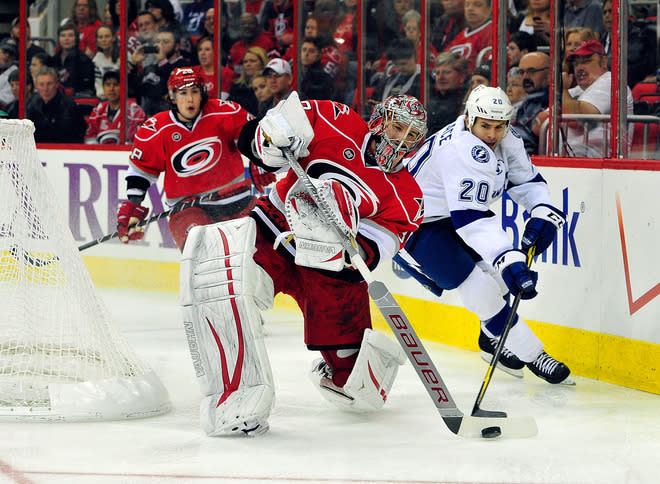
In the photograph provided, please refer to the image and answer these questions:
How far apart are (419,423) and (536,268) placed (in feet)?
4.25

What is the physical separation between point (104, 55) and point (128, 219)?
2635 millimetres

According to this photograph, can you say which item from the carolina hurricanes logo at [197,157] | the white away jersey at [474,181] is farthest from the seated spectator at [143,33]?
the white away jersey at [474,181]

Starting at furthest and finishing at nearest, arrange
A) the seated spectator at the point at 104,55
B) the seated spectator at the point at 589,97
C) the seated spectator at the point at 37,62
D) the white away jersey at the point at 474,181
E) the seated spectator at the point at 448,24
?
the seated spectator at the point at 37,62
the seated spectator at the point at 104,55
the seated spectator at the point at 448,24
the seated spectator at the point at 589,97
the white away jersey at the point at 474,181

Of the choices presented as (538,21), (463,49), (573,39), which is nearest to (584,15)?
(573,39)

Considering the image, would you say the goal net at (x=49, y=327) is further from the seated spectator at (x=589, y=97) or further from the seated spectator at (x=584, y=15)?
the seated spectator at (x=584, y=15)

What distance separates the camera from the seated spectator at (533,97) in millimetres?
4801

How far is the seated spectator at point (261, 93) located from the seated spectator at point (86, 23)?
1164 mm

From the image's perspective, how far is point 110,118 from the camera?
7.09 m

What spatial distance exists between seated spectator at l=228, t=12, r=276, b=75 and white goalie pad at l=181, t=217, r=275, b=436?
361cm

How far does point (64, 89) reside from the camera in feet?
24.0

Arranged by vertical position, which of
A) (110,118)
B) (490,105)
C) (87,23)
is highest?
(87,23)

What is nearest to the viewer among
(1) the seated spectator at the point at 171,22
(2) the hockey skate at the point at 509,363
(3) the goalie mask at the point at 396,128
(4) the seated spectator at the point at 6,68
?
(3) the goalie mask at the point at 396,128

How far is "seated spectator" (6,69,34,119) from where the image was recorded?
7414 millimetres

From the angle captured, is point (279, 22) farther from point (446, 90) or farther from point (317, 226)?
point (317, 226)
